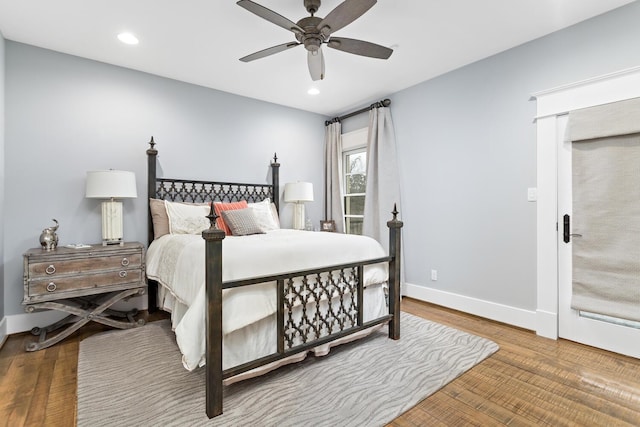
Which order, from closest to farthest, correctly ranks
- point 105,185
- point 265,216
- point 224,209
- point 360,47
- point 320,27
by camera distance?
point 320,27 → point 360,47 → point 105,185 → point 224,209 → point 265,216

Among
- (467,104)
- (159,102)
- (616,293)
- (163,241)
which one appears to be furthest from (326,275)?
(159,102)

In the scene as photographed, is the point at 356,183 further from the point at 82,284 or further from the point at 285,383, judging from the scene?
the point at 82,284

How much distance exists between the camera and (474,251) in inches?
132

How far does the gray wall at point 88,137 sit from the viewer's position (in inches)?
113

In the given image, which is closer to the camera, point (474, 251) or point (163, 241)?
point (163, 241)

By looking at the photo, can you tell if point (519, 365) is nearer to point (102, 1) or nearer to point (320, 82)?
point (320, 82)

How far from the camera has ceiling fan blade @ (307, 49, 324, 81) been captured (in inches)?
94.8

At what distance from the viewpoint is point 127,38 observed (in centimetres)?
280

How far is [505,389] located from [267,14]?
113 inches

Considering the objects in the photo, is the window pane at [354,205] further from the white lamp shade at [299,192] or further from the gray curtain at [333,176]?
the white lamp shade at [299,192]

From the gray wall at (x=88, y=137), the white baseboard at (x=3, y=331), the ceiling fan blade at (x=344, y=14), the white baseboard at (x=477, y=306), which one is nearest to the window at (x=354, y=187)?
the white baseboard at (x=477, y=306)

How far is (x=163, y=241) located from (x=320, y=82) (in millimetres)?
2609

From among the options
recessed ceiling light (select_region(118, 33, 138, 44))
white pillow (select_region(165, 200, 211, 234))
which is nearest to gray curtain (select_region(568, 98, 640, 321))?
white pillow (select_region(165, 200, 211, 234))

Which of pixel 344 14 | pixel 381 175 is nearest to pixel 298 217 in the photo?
pixel 381 175
